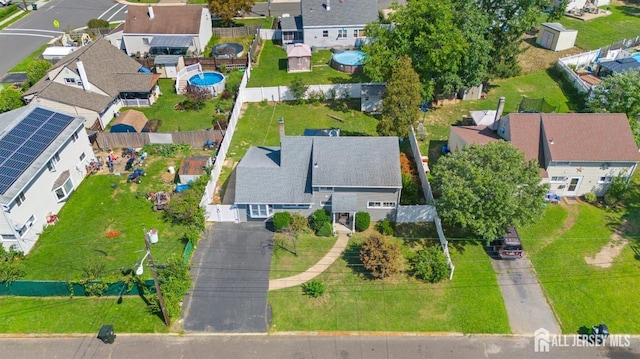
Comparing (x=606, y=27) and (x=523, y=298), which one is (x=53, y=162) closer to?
(x=523, y=298)

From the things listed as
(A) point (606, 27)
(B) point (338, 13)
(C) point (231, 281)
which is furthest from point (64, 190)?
(A) point (606, 27)

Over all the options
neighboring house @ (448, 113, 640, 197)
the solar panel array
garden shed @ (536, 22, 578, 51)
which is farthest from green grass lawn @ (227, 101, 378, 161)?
garden shed @ (536, 22, 578, 51)

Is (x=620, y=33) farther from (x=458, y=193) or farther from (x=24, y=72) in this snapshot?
(x=24, y=72)

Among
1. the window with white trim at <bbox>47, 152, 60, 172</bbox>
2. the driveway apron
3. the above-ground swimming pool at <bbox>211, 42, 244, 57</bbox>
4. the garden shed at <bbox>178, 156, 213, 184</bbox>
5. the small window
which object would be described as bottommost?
the driveway apron

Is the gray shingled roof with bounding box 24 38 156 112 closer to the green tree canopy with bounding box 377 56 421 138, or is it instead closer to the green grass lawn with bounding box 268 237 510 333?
the green tree canopy with bounding box 377 56 421 138

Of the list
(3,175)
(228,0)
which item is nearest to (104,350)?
(3,175)

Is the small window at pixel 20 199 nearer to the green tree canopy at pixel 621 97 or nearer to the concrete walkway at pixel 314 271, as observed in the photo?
the concrete walkway at pixel 314 271

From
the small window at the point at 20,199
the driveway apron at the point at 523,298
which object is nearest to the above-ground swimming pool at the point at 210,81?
the small window at the point at 20,199
